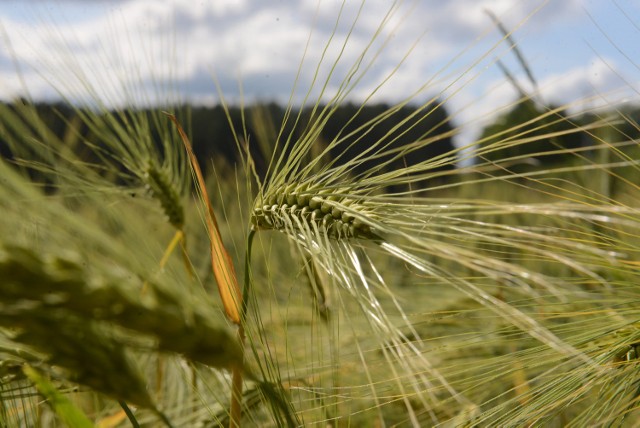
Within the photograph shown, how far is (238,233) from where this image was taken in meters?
2.33

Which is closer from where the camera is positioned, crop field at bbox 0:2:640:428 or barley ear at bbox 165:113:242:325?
crop field at bbox 0:2:640:428

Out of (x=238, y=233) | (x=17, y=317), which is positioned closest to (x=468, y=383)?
(x=17, y=317)

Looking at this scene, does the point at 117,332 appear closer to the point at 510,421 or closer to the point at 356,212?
the point at 356,212

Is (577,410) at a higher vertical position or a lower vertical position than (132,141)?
lower

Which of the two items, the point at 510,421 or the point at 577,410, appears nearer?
the point at 510,421

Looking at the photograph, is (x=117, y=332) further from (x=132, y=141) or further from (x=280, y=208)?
(x=132, y=141)

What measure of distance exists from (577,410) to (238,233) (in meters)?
1.51

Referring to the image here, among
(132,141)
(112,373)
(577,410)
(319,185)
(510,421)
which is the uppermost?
(132,141)

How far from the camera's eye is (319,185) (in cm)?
58

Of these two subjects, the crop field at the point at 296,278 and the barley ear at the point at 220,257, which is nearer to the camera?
the crop field at the point at 296,278

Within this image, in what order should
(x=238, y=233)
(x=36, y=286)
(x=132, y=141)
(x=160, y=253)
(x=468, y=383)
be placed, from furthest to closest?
(x=238, y=233) → (x=132, y=141) → (x=468, y=383) → (x=160, y=253) → (x=36, y=286)

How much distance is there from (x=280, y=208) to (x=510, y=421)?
28cm

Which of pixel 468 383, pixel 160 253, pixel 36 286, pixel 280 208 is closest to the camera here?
pixel 36 286

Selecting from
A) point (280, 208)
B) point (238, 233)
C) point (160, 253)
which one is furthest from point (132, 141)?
point (238, 233)
